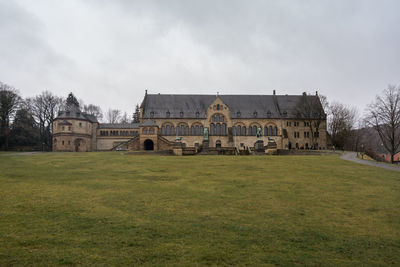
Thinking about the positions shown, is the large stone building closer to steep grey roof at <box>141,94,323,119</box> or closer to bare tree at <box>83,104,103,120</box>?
steep grey roof at <box>141,94,323,119</box>

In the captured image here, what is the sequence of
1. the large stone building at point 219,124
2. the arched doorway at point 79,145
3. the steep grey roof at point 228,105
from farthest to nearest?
the steep grey roof at point 228,105 < the large stone building at point 219,124 < the arched doorway at point 79,145

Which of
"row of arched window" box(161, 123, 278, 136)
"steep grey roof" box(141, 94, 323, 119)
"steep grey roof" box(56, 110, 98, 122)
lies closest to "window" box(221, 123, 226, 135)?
"row of arched window" box(161, 123, 278, 136)

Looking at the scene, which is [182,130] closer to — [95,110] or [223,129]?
[223,129]

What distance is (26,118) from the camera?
6050 centimetres

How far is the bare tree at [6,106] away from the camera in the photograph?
173 ft

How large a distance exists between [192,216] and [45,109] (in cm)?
7525

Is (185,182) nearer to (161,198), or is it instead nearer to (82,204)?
(161,198)

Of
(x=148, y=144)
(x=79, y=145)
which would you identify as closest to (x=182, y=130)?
(x=148, y=144)

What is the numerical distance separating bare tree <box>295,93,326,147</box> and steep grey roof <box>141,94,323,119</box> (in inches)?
48.7

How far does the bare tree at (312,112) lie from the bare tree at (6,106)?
63.4m

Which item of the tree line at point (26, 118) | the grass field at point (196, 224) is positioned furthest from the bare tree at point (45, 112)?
the grass field at point (196, 224)

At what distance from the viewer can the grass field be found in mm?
5594

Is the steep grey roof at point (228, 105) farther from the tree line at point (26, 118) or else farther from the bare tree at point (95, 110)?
the bare tree at point (95, 110)

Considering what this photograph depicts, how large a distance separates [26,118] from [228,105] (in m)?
48.1
